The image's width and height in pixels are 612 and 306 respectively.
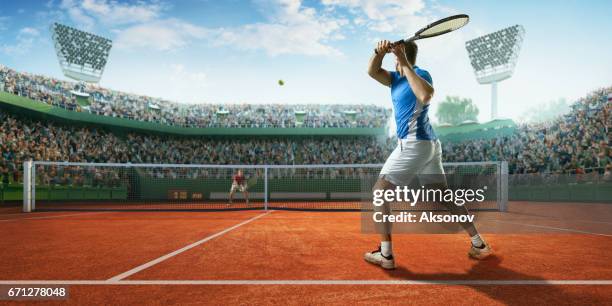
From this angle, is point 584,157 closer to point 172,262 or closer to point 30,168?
point 172,262

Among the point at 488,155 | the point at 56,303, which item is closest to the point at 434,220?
the point at 56,303

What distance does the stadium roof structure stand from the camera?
106 feet

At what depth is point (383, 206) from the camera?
4008 millimetres

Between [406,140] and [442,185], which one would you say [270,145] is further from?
[406,140]

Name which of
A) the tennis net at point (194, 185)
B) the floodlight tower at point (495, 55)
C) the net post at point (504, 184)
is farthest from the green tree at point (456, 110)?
the net post at point (504, 184)

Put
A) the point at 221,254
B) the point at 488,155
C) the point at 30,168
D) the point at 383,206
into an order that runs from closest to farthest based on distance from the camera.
Result: the point at 383,206, the point at 221,254, the point at 30,168, the point at 488,155

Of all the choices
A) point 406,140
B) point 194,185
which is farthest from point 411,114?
point 194,185

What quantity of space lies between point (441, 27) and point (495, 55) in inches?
1649

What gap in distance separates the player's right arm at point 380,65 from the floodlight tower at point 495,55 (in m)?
40.5

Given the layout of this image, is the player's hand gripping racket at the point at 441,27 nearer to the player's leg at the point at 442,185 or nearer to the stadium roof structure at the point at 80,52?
the player's leg at the point at 442,185

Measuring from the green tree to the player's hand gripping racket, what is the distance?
10287 cm

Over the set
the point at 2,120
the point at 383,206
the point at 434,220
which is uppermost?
the point at 2,120

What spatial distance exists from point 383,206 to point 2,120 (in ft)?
87.4

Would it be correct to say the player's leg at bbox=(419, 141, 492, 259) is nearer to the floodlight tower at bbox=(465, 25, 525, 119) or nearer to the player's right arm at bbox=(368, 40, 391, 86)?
the player's right arm at bbox=(368, 40, 391, 86)
